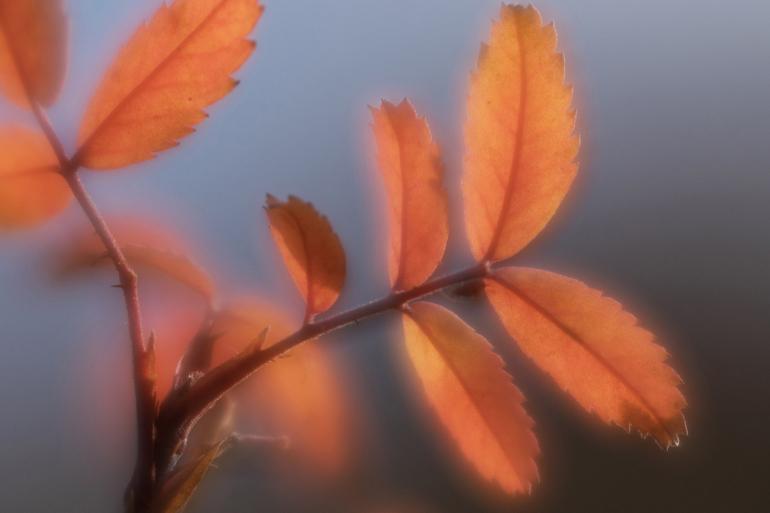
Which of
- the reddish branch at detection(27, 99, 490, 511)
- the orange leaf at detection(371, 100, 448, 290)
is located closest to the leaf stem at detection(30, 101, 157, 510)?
the reddish branch at detection(27, 99, 490, 511)

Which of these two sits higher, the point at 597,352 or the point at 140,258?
the point at 140,258

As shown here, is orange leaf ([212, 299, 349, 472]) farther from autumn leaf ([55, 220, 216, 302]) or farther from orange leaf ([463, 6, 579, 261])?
orange leaf ([463, 6, 579, 261])

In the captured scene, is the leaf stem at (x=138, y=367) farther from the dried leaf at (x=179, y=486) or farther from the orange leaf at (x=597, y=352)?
the orange leaf at (x=597, y=352)

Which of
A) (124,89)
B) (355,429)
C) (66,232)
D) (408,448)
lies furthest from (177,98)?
(408,448)

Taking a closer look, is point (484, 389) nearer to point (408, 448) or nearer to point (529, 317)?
Result: point (529, 317)

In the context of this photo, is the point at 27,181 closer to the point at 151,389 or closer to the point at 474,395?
the point at 151,389

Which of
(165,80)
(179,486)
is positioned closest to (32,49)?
(165,80)
